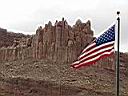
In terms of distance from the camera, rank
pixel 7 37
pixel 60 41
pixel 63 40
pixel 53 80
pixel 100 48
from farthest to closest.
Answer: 1. pixel 7 37
2. pixel 63 40
3. pixel 60 41
4. pixel 53 80
5. pixel 100 48

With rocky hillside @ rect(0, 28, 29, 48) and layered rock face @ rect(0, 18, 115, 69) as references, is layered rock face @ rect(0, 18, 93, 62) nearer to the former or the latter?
layered rock face @ rect(0, 18, 115, 69)

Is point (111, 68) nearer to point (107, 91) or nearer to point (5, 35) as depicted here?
point (107, 91)

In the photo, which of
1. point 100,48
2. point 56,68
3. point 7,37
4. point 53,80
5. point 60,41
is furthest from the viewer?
point 7,37

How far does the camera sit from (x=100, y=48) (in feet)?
68.2

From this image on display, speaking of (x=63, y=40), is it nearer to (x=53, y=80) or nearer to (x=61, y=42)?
(x=61, y=42)

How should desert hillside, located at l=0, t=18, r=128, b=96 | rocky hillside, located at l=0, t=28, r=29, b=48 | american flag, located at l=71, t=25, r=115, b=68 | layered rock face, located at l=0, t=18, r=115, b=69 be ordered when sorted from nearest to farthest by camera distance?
1. american flag, located at l=71, t=25, r=115, b=68
2. desert hillside, located at l=0, t=18, r=128, b=96
3. layered rock face, located at l=0, t=18, r=115, b=69
4. rocky hillside, located at l=0, t=28, r=29, b=48

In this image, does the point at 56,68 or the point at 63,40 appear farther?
the point at 63,40

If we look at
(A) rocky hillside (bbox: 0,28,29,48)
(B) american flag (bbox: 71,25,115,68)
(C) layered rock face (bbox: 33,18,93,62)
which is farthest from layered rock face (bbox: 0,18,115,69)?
(B) american flag (bbox: 71,25,115,68)

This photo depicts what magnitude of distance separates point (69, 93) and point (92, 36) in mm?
14965

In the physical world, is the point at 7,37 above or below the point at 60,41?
above

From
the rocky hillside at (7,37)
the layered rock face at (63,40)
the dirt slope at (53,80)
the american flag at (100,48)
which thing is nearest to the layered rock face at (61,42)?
the layered rock face at (63,40)

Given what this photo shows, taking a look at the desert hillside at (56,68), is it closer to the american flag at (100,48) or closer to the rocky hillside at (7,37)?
the rocky hillside at (7,37)

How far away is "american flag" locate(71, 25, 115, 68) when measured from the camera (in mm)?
20234

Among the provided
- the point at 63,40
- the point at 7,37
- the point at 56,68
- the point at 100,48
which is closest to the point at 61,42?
the point at 63,40
